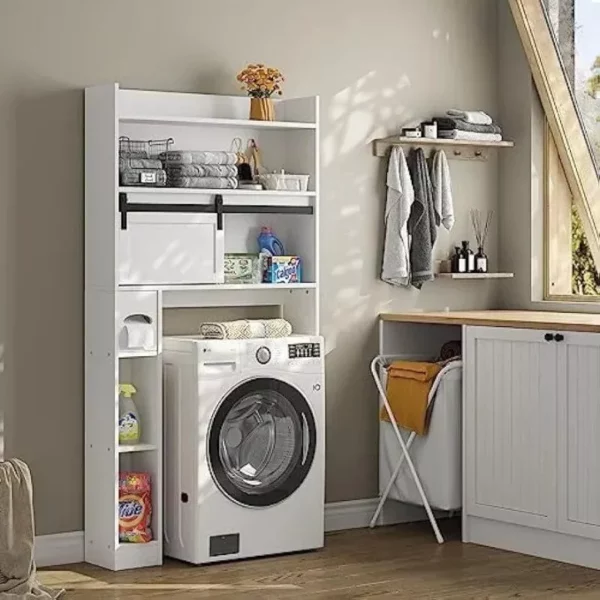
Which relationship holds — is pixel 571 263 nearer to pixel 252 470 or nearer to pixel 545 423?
pixel 545 423

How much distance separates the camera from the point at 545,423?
5.58m

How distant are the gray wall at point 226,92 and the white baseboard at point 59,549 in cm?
4

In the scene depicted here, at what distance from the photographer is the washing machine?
215 inches

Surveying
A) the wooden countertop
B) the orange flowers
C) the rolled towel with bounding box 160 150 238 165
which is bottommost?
the wooden countertop

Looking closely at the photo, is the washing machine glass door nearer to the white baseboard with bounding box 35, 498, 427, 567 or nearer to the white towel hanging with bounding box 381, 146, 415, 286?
the white baseboard with bounding box 35, 498, 427, 567

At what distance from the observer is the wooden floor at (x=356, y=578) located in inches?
199

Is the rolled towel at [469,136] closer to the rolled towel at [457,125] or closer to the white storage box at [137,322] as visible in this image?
the rolled towel at [457,125]

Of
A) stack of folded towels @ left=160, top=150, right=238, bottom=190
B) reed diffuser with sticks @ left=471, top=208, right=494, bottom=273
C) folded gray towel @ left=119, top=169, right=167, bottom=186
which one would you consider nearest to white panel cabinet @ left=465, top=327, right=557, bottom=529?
reed diffuser with sticks @ left=471, top=208, right=494, bottom=273

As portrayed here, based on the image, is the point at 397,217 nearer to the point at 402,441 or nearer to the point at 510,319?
the point at 510,319

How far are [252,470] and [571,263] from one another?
2004mm

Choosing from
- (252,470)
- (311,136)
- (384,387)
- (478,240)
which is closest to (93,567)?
(252,470)

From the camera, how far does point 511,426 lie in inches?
226

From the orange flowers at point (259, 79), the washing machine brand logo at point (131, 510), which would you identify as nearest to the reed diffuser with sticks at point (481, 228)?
the orange flowers at point (259, 79)

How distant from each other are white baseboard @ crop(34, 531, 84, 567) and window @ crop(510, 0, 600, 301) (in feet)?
8.46
